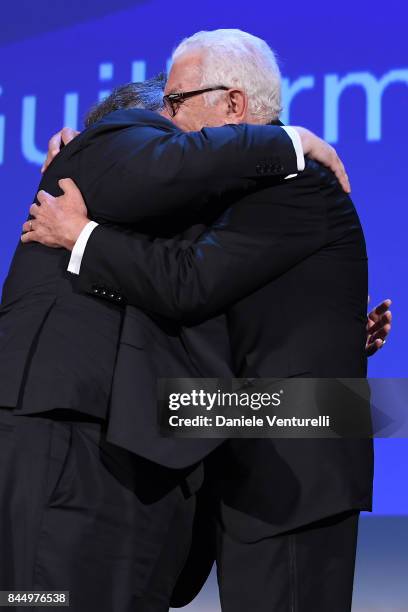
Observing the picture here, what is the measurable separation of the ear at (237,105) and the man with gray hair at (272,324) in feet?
0.64

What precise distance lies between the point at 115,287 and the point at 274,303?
0.27 meters

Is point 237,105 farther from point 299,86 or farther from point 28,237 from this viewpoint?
point 299,86

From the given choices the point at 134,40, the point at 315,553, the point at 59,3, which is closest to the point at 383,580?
the point at 315,553

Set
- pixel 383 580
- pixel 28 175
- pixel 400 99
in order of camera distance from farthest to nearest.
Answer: pixel 28 175
pixel 400 99
pixel 383 580

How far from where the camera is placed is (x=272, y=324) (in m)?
1.70

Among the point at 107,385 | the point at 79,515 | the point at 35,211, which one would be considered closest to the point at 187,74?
the point at 35,211

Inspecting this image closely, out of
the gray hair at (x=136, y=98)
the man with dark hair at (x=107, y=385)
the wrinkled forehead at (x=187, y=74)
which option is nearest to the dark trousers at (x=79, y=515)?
the man with dark hair at (x=107, y=385)

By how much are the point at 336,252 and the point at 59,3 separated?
305 centimetres

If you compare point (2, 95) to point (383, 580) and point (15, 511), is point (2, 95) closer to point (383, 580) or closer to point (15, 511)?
point (383, 580)

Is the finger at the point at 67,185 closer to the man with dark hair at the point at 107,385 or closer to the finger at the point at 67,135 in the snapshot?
the man with dark hair at the point at 107,385

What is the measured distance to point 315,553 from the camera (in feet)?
5.46

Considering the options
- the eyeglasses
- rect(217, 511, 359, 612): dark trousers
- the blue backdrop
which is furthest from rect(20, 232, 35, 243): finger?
the blue backdrop

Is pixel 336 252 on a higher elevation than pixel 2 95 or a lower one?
lower

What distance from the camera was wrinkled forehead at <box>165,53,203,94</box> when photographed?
6.11ft
